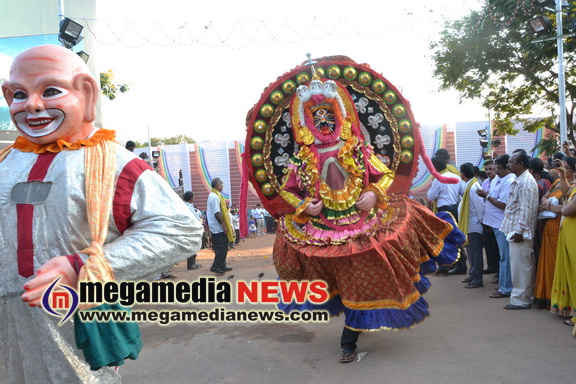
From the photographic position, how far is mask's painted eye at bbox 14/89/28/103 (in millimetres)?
1970

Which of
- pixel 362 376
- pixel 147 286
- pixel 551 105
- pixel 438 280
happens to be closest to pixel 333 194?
pixel 362 376

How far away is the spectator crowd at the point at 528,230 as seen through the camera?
499 cm

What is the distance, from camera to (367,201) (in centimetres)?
435

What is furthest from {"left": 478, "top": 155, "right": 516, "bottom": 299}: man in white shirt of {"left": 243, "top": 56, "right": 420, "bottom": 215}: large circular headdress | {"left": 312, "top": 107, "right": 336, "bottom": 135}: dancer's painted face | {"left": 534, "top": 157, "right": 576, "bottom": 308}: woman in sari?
{"left": 312, "top": 107, "right": 336, "bottom": 135}: dancer's painted face

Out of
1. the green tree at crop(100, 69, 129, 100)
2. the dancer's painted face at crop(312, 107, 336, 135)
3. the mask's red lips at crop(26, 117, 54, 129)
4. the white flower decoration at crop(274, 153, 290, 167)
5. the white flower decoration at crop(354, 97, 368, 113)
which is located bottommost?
the white flower decoration at crop(274, 153, 290, 167)

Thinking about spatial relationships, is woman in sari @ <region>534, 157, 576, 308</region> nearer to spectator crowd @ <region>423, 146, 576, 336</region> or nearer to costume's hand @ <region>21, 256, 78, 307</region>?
spectator crowd @ <region>423, 146, 576, 336</region>

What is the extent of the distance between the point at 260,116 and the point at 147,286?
317 centimetres

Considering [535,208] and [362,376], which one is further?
[535,208]

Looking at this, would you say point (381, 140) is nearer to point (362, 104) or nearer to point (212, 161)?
point (362, 104)

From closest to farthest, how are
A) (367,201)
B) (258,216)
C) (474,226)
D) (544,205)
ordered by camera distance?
1. (367,201)
2. (544,205)
3. (474,226)
4. (258,216)

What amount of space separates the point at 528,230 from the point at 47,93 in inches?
204

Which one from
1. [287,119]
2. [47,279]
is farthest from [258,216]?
[47,279]

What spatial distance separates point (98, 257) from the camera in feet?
5.48

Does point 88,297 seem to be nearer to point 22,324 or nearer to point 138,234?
point 138,234
